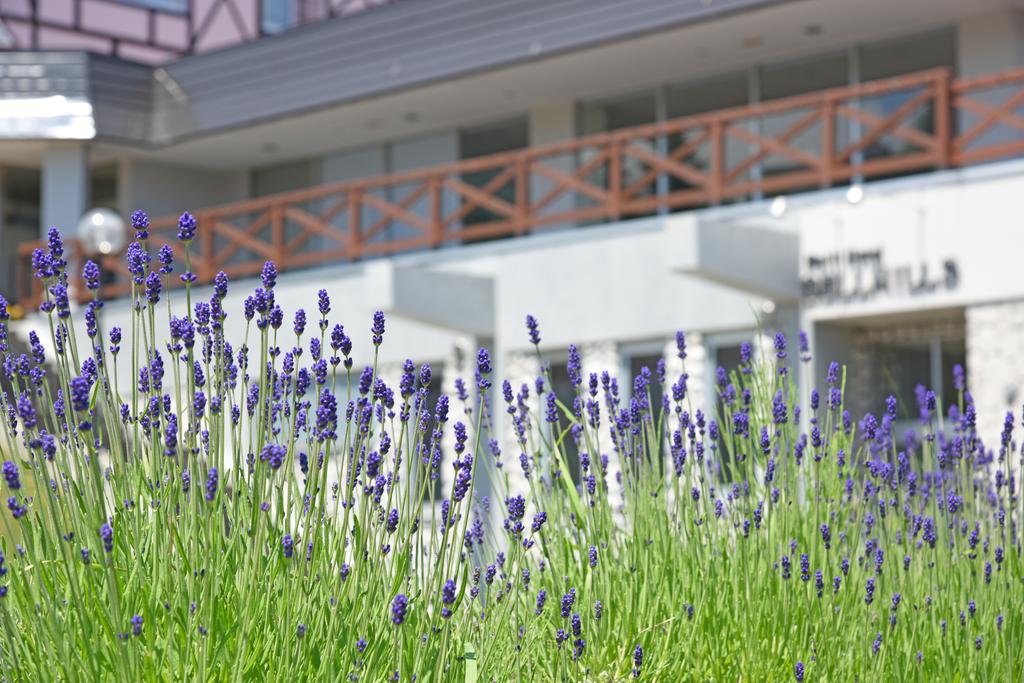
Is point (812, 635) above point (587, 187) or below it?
below

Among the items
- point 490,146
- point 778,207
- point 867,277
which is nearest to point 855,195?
point 867,277

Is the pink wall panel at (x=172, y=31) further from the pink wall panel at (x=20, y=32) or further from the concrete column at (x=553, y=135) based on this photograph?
the concrete column at (x=553, y=135)

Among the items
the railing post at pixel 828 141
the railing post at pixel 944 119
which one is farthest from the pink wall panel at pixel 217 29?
the railing post at pixel 944 119

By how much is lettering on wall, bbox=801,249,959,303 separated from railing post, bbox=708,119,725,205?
3.59ft

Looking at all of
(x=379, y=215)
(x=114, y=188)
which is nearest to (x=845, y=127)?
(x=379, y=215)

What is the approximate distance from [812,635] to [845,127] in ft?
40.2

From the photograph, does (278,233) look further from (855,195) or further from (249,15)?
(249,15)

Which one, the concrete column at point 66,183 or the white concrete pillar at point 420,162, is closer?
the white concrete pillar at point 420,162

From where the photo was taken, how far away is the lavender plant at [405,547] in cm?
288

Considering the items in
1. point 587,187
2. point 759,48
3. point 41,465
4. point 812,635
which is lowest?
point 812,635

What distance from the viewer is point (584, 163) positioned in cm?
1716

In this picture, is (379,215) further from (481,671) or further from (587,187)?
(481,671)

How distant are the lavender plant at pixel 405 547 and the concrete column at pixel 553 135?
12395 mm

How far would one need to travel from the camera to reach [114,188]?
22594mm
